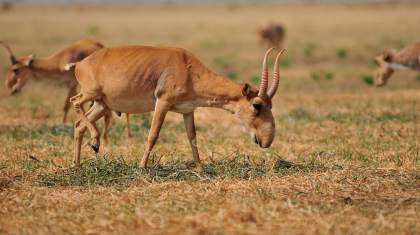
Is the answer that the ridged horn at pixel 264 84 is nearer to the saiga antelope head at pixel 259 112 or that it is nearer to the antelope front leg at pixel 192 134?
the saiga antelope head at pixel 259 112

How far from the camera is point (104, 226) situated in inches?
200

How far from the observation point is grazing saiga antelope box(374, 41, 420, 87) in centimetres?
1320

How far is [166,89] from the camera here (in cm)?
696

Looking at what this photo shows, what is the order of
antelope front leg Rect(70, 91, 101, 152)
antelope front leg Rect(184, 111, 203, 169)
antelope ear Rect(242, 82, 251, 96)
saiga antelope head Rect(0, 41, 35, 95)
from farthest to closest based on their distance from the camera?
saiga antelope head Rect(0, 41, 35, 95), antelope front leg Rect(184, 111, 203, 169), antelope front leg Rect(70, 91, 101, 152), antelope ear Rect(242, 82, 251, 96)

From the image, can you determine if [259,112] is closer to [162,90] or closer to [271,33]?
[162,90]

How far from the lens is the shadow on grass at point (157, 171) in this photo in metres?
6.73

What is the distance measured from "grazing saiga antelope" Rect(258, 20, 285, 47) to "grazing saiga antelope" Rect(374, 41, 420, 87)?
11.9 meters

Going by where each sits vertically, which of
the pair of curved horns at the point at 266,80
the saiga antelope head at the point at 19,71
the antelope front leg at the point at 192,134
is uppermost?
the pair of curved horns at the point at 266,80

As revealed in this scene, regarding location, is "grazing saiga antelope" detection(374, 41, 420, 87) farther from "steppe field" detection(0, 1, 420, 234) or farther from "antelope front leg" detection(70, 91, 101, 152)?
"antelope front leg" detection(70, 91, 101, 152)

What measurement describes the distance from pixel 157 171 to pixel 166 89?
1.17 meters

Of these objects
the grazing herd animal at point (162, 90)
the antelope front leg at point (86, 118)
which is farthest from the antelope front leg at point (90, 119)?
the antelope front leg at point (86, 118)

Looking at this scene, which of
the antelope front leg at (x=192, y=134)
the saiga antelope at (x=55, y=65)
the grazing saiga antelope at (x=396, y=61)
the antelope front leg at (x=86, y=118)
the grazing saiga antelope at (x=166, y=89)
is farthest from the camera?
the grazing saiga antelope at (x=396, y=61)

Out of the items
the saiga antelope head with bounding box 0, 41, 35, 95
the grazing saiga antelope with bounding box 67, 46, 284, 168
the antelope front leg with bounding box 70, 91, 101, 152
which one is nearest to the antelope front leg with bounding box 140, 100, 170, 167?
the grazing saiga antelope with bounding box 67, 46, 284, 168

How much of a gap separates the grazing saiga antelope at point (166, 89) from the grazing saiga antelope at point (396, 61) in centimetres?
783
